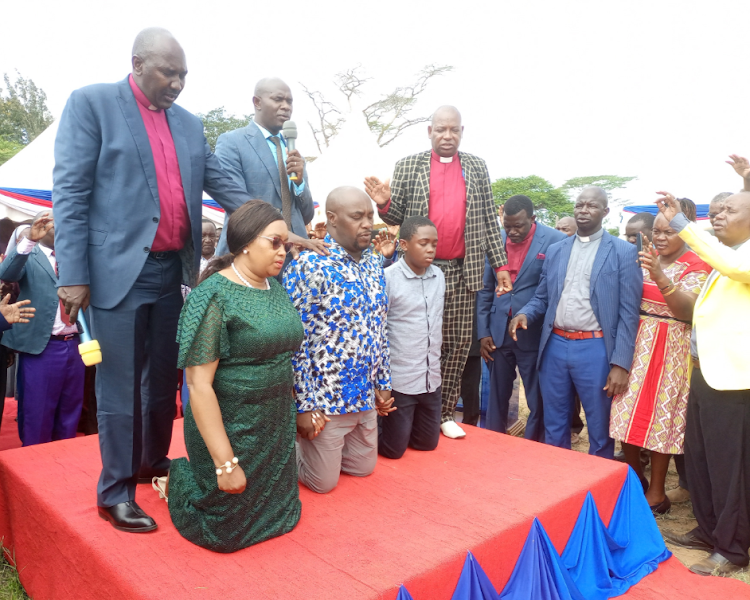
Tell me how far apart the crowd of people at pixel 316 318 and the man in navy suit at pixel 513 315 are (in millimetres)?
20

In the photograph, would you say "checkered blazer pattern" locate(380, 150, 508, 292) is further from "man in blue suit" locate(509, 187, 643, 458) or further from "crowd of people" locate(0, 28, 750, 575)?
"man in blue suit" locate(509, 187, 643, 458)

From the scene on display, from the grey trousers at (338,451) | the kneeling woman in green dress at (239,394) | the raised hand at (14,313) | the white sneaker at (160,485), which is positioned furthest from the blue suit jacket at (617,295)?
the raised hand at (14,313)

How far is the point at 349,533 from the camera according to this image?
2.62 meters

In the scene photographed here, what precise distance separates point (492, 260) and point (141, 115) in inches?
104

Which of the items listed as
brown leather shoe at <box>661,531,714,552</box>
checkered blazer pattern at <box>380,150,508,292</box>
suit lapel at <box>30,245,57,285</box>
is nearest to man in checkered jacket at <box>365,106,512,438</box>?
checkered blazer pattern at <box>380,150,508,292</box>

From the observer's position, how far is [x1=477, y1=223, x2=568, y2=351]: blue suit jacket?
5000 millimetres

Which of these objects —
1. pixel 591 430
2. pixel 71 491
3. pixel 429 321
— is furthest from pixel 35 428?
pixel 591 430

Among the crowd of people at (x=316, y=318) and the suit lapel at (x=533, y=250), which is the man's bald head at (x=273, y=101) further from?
the suit lapel at (x=533, y=250)

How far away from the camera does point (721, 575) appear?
128 inches

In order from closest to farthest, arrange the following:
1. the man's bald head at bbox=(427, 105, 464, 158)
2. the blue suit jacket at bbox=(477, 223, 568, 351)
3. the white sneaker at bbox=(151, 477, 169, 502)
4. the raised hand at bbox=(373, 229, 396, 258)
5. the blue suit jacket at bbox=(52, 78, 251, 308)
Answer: the blue suit jacket at bbox=(52, 78, 251, 308) < the white sneaker at bbox=(151, 477, 169, 502) < the raised hand at bbox=(373, 229, 396, 258) < the man's bald head at bbox=(427, 105, 464, 158) < the blue suit jacket at bbox=(477, 223, 568, 351)

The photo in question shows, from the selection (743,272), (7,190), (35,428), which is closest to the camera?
(743,272)

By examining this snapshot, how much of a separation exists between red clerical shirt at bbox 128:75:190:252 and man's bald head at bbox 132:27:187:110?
0.08 m

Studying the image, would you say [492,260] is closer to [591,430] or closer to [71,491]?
[591,430]

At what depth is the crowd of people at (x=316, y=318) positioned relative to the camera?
2369 mm
